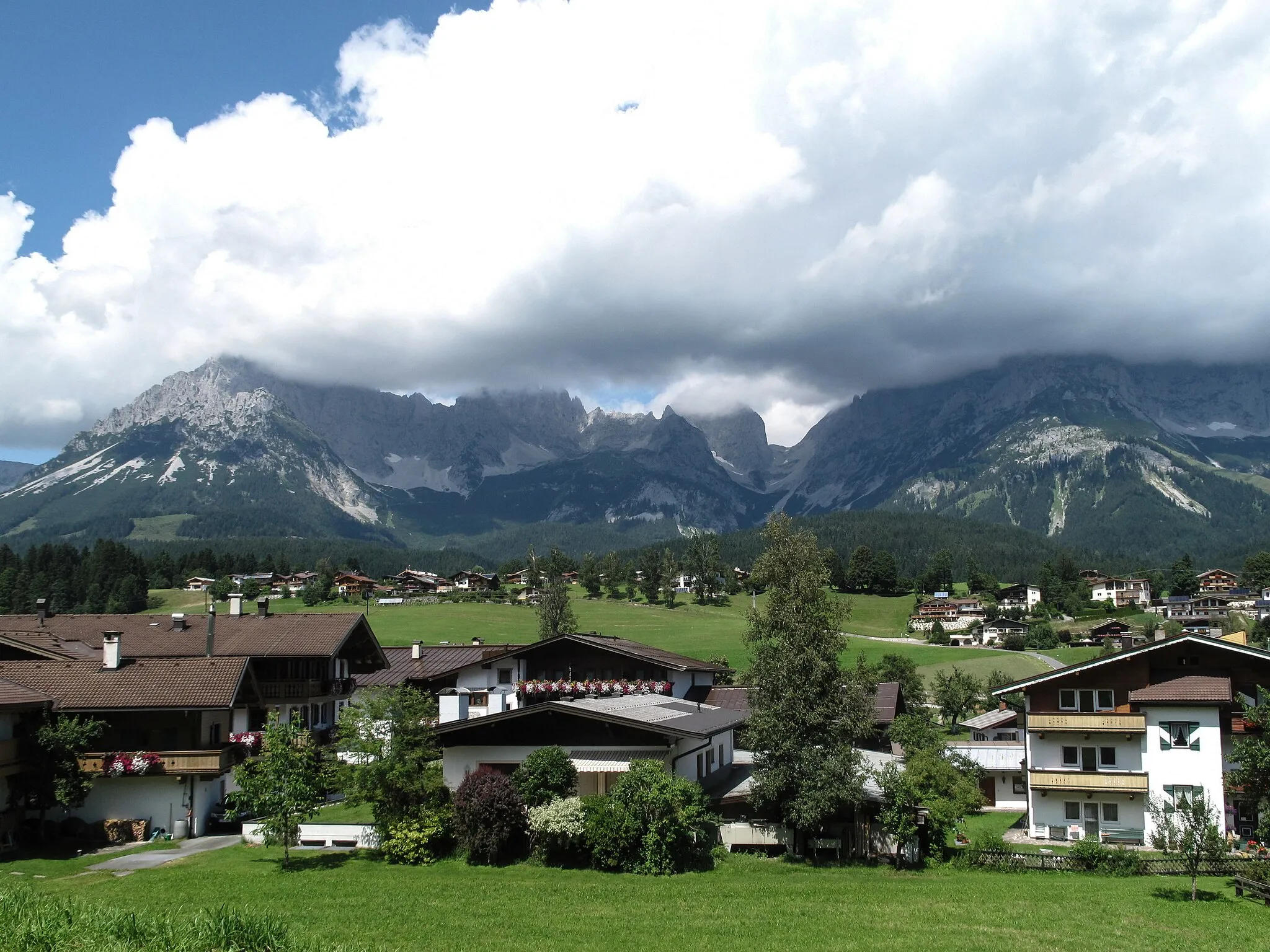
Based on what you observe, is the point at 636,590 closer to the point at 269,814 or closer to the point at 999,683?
the point at 999,683

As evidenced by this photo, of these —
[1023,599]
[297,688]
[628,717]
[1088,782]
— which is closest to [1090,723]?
[1088,782]

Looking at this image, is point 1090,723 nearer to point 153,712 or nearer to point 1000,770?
point 1000,770

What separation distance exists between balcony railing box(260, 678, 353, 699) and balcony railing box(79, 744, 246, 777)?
13196 mm

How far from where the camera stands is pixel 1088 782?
1590 inches

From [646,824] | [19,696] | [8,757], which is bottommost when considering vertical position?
[646,824]

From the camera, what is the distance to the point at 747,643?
36.6m

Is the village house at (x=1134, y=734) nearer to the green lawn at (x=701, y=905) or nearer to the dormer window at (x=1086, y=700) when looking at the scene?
the dormer window at (x=1086, y=700)

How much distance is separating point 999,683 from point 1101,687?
52158mm

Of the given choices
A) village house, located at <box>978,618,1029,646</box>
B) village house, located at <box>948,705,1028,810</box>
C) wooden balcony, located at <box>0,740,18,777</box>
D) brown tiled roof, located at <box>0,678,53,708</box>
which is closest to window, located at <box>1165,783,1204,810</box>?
village house, located at <box>948,705,1028,810</box>

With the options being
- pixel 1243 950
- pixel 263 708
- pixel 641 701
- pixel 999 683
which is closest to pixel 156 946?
pixel 1243 950

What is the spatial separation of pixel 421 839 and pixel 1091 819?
94.1 ft

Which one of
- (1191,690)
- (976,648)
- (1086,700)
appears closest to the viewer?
(1191,690)

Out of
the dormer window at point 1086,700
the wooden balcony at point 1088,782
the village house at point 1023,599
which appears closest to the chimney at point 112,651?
the wooden balcony at point 1088,782

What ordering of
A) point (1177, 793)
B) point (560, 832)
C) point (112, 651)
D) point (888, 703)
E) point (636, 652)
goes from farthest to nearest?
point (888, 703) < point (636, 652) < point (112, 651) < point (1177, 793) < point (560, 832)
